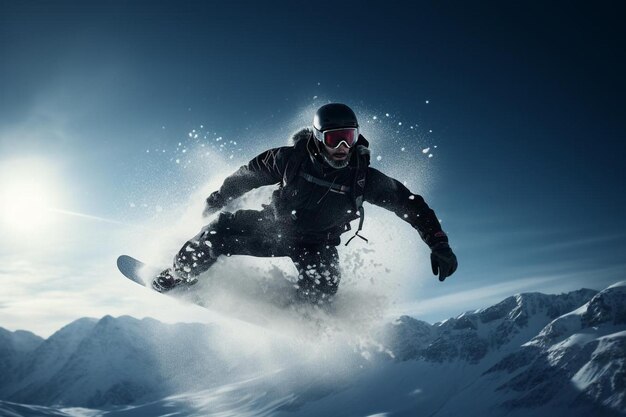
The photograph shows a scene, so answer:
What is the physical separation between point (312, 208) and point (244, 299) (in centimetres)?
A: 439

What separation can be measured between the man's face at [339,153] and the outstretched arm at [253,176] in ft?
2.22

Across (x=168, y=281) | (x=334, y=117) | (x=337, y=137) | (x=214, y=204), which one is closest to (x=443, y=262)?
(x=337, y=137)

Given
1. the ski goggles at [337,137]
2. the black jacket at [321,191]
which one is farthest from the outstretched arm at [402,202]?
the ski goggles at [337,137]

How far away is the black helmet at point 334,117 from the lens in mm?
5024

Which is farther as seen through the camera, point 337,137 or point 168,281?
point 168,281

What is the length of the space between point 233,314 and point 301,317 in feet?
6.52

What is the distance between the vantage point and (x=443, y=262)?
4.92 metres

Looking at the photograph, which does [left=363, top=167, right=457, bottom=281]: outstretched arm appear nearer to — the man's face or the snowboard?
the man's face

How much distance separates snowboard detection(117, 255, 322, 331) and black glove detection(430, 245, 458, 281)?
390cm

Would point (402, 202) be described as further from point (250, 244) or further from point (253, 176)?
point (250, 244)

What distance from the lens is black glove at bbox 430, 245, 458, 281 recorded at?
4.88m

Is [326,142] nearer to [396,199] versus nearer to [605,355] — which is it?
[396,199]

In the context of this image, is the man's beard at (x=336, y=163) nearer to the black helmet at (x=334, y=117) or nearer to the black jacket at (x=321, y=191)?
the black jacket at (x=321, y=191)

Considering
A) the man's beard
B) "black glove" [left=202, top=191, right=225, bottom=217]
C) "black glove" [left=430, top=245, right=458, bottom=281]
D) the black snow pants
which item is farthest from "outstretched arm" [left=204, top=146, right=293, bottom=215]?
"black glove" [left=430, top=245, right=458, bottom=281]
